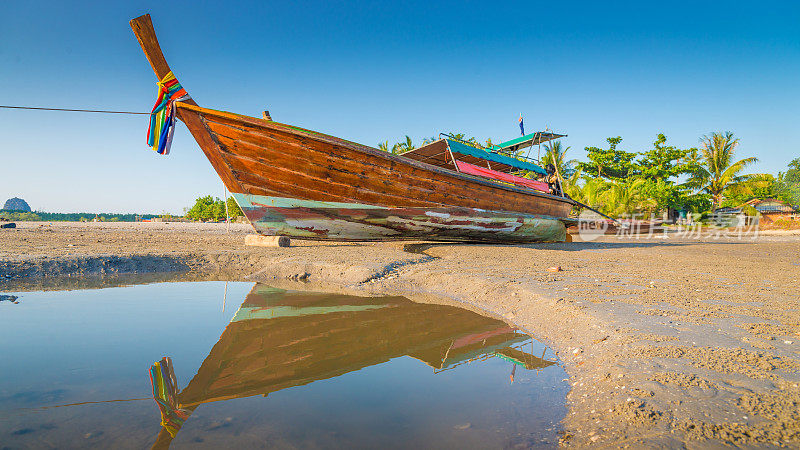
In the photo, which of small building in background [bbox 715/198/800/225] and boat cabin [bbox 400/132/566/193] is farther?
small building in background [bbox 715/198/800/225]

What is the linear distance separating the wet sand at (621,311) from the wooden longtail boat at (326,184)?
72cm

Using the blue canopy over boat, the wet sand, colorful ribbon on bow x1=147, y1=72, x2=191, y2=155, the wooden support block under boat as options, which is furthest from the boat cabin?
colorful ribbon on bow x1=147, y1=72, x2=191, y2=155

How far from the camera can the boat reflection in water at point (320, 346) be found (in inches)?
74.3

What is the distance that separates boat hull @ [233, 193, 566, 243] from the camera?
6.34 metres

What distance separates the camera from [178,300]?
3.75 meters

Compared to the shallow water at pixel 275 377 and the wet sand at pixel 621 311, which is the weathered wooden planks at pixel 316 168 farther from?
the shallow water at pixel 275 377

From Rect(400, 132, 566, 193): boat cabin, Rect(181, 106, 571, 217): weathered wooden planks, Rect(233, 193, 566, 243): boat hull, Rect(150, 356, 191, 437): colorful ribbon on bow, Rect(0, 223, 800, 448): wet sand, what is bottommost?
Rect(150, 356, 191, 437): colorful ribbon on bow

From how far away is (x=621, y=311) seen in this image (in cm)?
285

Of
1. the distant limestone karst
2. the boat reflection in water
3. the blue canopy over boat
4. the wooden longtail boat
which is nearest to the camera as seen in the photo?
the boat reflection in water

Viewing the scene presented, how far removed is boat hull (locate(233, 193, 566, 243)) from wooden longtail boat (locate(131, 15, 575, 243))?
18 millimetres

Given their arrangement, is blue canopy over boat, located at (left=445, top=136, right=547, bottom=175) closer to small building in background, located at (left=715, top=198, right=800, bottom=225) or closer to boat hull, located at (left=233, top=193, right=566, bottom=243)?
boat hull, located at (left=233, top=193, right=566, bottom=243)

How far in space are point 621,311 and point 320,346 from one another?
2.33 meters

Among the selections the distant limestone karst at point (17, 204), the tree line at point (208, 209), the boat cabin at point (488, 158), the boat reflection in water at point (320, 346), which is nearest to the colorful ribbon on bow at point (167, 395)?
the boat reflection in water at point (320, 346)

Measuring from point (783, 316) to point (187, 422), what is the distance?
395 cm
